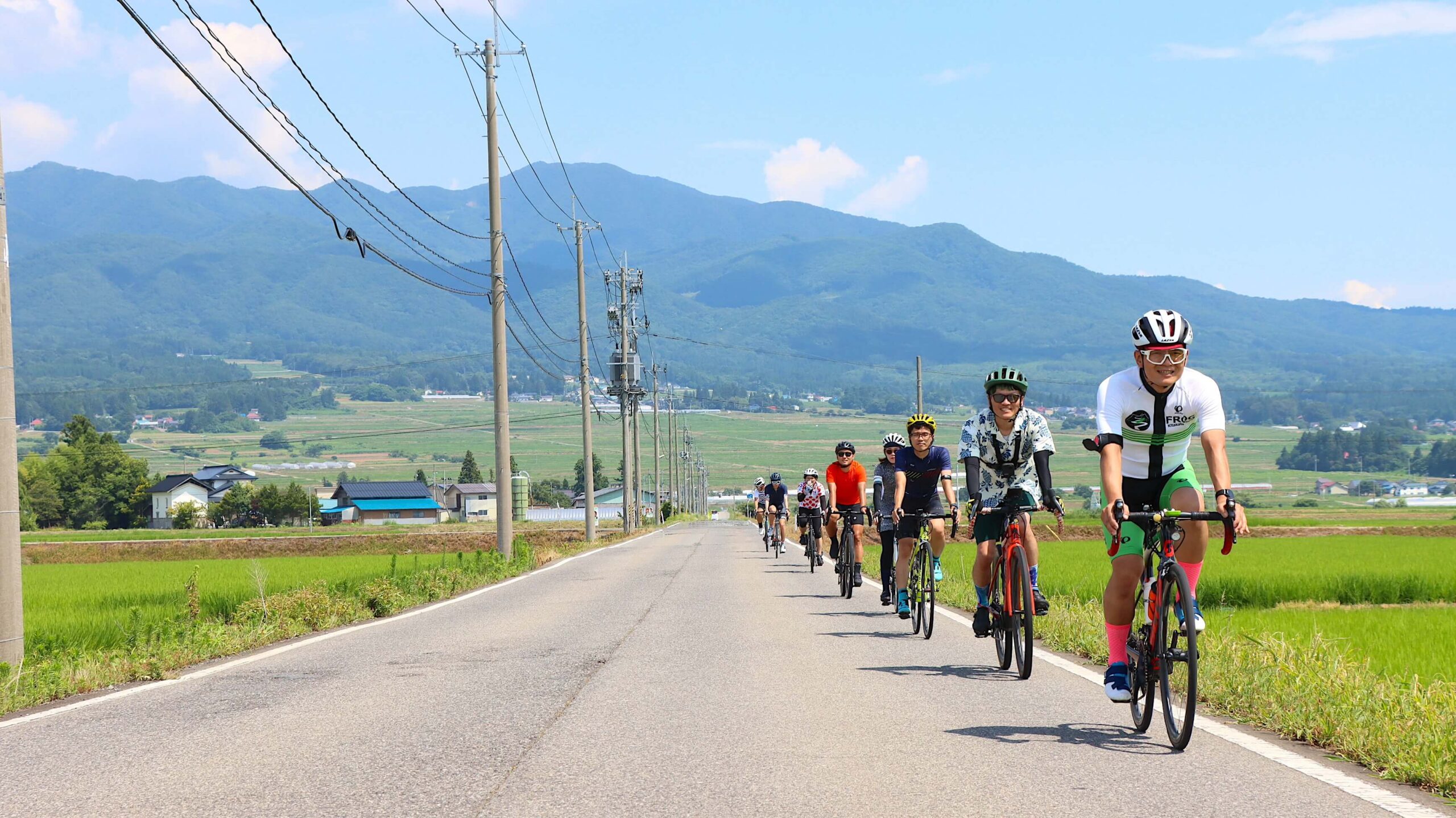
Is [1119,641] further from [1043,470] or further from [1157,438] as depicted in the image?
[1043,470]

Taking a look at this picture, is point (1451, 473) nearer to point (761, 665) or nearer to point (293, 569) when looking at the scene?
point (293, 569)

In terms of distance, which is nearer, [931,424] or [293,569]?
[931,424]

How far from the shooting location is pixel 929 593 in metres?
11.5

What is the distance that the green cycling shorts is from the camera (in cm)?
656

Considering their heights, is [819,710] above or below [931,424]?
below

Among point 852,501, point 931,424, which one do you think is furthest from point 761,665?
point 852,501

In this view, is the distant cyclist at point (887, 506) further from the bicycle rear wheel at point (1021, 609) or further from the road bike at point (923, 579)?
the bicycle rear wheel at point (1021, 609)

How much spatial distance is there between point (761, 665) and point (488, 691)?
217cm

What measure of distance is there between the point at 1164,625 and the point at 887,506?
271 inches

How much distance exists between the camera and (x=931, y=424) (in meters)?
11.3

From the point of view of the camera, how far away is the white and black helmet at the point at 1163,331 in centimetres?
630

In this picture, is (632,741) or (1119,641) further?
(1119,641)

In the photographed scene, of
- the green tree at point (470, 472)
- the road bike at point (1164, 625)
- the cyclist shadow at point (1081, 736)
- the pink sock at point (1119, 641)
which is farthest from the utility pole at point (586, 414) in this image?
the green tree at point (470, 472)

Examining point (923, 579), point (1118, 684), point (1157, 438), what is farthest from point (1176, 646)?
point (923, 579)
